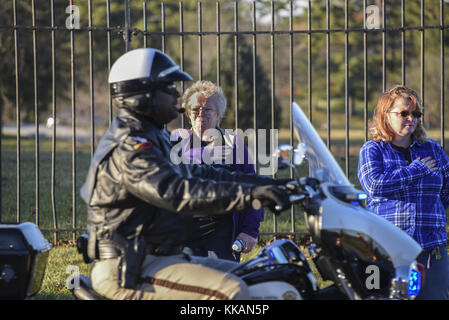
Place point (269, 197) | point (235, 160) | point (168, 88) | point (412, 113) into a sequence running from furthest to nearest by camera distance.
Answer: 1. point (235, 160)
2. point (412, 113)
3. point (168, 88)
4. point (269, 197)

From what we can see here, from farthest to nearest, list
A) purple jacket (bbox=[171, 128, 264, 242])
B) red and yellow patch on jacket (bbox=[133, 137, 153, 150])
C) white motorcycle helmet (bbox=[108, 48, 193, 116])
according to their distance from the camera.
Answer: purple jacket (bbox=[171, 128, 264, 242])
white motorcycle helmet (bbox=[108, 48, 193, 116])
red and yellow patch on jacket (bbox=[133, 137, 153, 150])

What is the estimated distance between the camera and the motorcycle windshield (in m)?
2.79

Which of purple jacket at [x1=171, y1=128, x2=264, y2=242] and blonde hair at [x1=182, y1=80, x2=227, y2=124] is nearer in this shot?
purple jacket at [x1=171, y1=128, x2=264, y2=242]

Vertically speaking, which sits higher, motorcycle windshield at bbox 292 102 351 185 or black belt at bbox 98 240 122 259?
motorcycle windshield at bbox 292 102 351 185

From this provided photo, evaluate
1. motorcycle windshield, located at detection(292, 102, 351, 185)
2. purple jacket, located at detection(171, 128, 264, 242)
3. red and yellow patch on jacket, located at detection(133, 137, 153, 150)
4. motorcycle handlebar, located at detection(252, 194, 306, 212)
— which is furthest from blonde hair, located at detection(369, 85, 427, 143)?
red and yellow patch on jacket, located at detection(133, 137, 153, 150)

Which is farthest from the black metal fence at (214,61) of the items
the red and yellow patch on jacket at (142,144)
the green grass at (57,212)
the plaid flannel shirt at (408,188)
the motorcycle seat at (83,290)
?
the red and yellow patch on jacket at (142,144)

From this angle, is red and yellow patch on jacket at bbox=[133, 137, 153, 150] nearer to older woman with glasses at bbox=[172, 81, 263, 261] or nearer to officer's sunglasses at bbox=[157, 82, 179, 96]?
officer's sunglasses at bbox=[157, 82, 179, 96]

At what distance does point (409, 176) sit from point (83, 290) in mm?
2226

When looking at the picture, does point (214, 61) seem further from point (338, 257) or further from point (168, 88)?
point (338, 257)

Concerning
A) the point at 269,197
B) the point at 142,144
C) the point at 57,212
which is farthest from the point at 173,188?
the point at 57,212

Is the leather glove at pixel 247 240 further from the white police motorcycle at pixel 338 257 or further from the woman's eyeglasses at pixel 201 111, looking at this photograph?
the white police motorcycle at pixel 338 257

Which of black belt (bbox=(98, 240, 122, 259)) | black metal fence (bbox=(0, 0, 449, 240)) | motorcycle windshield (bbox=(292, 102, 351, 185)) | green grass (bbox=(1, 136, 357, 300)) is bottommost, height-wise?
green grass (bbox=(1, 136, 357, 300))

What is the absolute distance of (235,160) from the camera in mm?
4543

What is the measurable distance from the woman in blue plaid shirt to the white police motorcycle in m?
1.34
